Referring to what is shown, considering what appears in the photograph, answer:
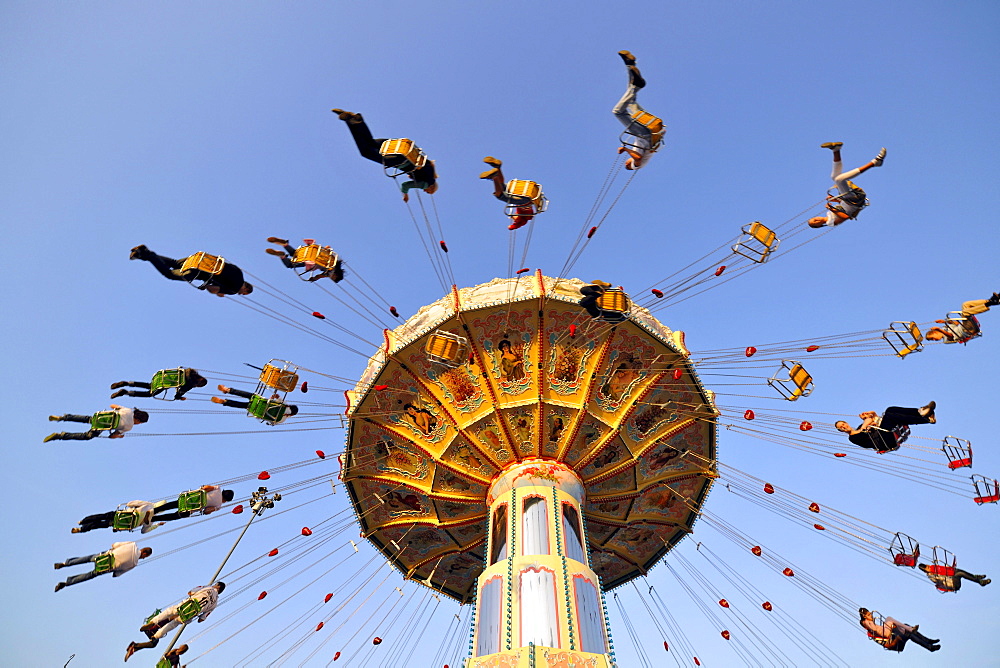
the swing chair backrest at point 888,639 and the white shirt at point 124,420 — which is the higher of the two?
the white shirt at point 124,420

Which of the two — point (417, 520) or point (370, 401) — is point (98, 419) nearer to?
point (370, 401)

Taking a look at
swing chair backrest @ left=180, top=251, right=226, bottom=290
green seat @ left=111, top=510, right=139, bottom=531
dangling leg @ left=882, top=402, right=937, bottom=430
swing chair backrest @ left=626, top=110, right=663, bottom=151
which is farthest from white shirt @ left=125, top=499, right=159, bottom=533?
dangling leg @ left=882, top=402, right=937, bottom=430

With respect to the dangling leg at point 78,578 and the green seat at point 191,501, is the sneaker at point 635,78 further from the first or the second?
the dangling leg at point 78,578

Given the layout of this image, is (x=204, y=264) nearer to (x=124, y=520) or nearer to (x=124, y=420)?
(x=124, y=420)

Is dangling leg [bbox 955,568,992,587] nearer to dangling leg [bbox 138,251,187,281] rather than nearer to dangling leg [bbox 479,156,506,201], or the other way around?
dangling leg [bbox 479,156,506,201]

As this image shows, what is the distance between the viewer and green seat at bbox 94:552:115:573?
1083 cm

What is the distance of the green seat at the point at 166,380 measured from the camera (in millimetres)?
11406

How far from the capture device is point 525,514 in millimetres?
12984

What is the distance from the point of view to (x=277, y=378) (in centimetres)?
1236

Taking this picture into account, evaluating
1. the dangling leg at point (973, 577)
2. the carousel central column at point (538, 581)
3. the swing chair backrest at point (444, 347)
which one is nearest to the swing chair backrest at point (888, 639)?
the dangling leg at point (973, 577)

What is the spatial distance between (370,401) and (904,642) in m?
11.9

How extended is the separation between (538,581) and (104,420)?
28.0 ft

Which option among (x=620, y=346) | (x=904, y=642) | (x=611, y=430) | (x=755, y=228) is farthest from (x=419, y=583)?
(x=755, y=228)

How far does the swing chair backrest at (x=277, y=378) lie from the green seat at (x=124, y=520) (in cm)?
330
